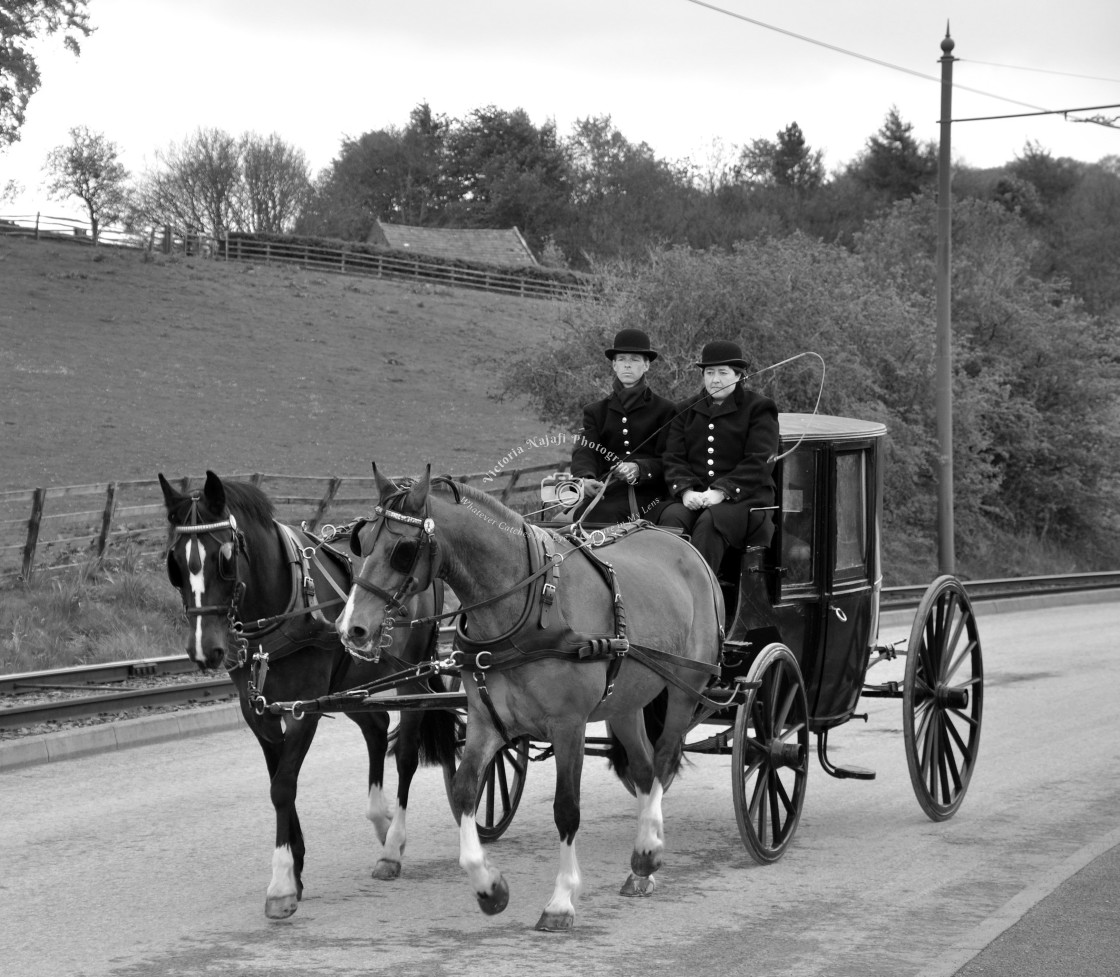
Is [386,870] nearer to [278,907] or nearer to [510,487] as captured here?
[278,907]

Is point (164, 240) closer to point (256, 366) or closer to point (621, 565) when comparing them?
point (256, 366)

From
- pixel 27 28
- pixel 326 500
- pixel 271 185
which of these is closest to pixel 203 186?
pixel 271 185

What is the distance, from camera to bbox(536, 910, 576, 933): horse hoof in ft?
19.5

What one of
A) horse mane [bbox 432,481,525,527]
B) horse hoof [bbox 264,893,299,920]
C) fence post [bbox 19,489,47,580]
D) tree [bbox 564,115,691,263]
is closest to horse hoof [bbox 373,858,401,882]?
horse hoof [bbox 264,893,299,920]

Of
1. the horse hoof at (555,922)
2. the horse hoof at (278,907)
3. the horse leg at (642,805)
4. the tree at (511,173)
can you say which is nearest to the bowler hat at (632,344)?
the horse leg at (642,805)

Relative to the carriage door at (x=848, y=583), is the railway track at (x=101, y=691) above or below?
below

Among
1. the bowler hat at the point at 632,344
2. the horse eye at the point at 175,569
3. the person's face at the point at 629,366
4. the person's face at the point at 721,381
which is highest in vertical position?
the bowler hat at the point at 632,344

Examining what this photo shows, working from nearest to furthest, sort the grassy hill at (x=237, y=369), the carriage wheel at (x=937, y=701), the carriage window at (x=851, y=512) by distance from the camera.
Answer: the carriage wheel at (x=937, y=701) < the carriage window at (x=851, y=512) < the grassy hill at (x=237, y=369)

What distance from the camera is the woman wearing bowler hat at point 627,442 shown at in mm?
7820

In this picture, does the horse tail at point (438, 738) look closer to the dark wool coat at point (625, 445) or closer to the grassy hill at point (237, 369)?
the dark wool coat at point (625, 445)

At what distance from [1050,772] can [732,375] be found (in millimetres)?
3695

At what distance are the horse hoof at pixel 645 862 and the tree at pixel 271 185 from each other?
63091 mm

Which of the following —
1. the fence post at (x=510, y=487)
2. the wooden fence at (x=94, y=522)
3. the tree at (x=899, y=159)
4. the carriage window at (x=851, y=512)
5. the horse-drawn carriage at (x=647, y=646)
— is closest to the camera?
the horse-drawn carriage at (x=647, y=646)

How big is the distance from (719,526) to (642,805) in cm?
150
